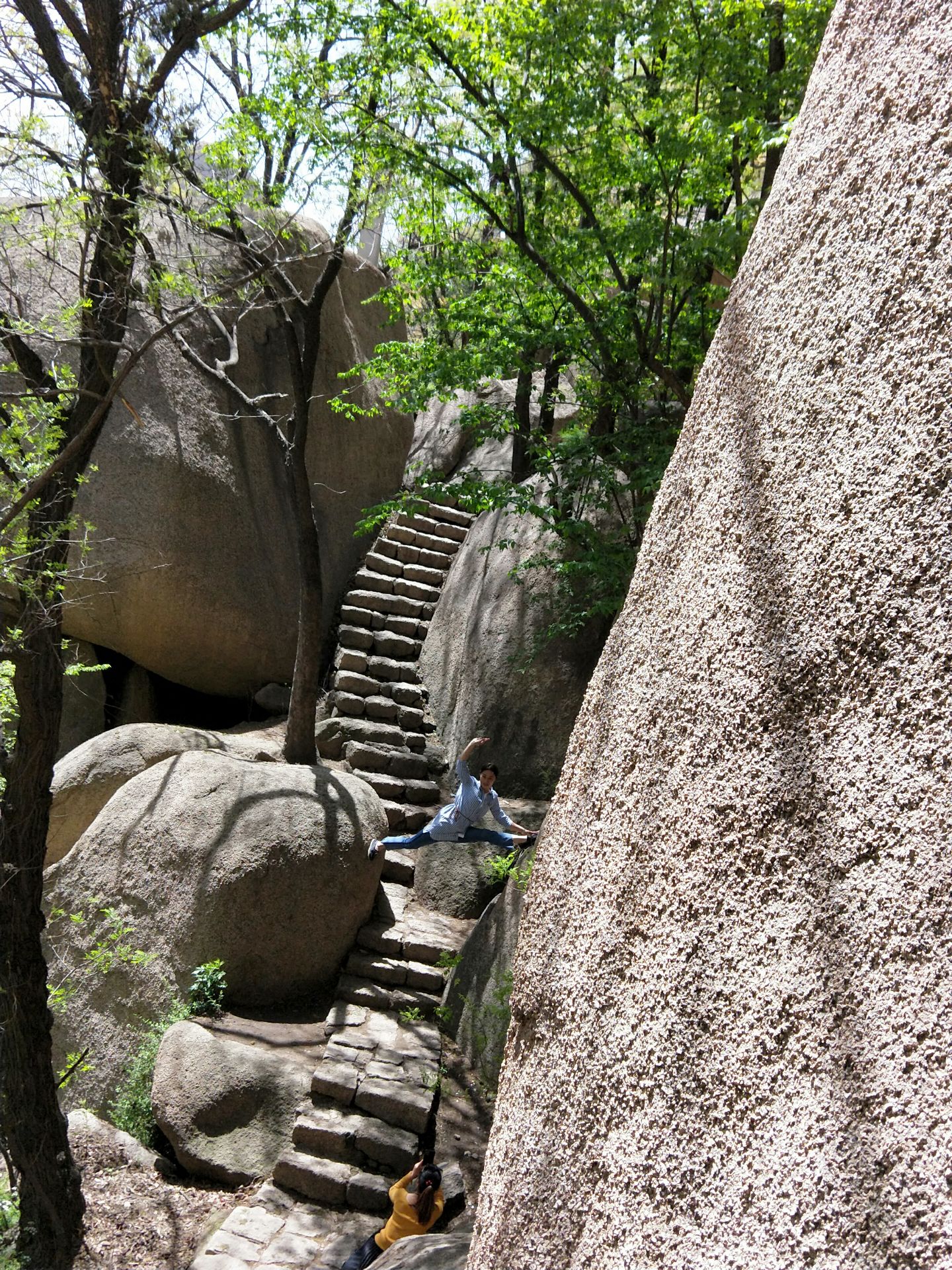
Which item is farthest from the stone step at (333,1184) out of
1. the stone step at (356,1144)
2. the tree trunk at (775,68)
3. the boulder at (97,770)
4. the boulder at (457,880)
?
the tree trunk at (775,68)

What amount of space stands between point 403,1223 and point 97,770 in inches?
218

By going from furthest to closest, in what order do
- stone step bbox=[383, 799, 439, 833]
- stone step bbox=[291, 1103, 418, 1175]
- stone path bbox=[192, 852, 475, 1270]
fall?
stone step bbox=[383, 799, 439, 833]
stone step bbox=[291, 1103, 418, 1175]
stone path bbox=[192, 852, 475, 1270]

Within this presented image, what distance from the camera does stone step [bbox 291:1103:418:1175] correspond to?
6480 millimetres

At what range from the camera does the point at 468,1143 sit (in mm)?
6543

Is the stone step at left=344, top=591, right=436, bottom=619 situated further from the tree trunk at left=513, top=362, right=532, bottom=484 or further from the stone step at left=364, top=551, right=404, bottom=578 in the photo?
the tree trunk at left=513, top=362, right=532, bottom=484

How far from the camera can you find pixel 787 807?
1.28 meters

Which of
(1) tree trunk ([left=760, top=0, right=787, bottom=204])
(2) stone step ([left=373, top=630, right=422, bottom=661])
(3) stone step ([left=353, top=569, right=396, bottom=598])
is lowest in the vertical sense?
(2) stone step ([left=373, top=630, right=422, bottom=661])

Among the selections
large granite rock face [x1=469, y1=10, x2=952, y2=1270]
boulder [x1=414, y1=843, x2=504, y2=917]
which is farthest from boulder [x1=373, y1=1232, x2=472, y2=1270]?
boulder [x1=414, y1=843, x2=504, y2=917]

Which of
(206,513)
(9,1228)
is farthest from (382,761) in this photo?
(9,1228)

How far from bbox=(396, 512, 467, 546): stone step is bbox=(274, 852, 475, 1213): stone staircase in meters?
6.51

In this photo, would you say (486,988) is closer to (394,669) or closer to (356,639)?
(394,669)

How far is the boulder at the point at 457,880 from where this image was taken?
891cm

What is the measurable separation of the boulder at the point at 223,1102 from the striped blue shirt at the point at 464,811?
2073 millimetres

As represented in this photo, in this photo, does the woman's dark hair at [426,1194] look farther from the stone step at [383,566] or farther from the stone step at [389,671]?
the stone step at [383,566]
